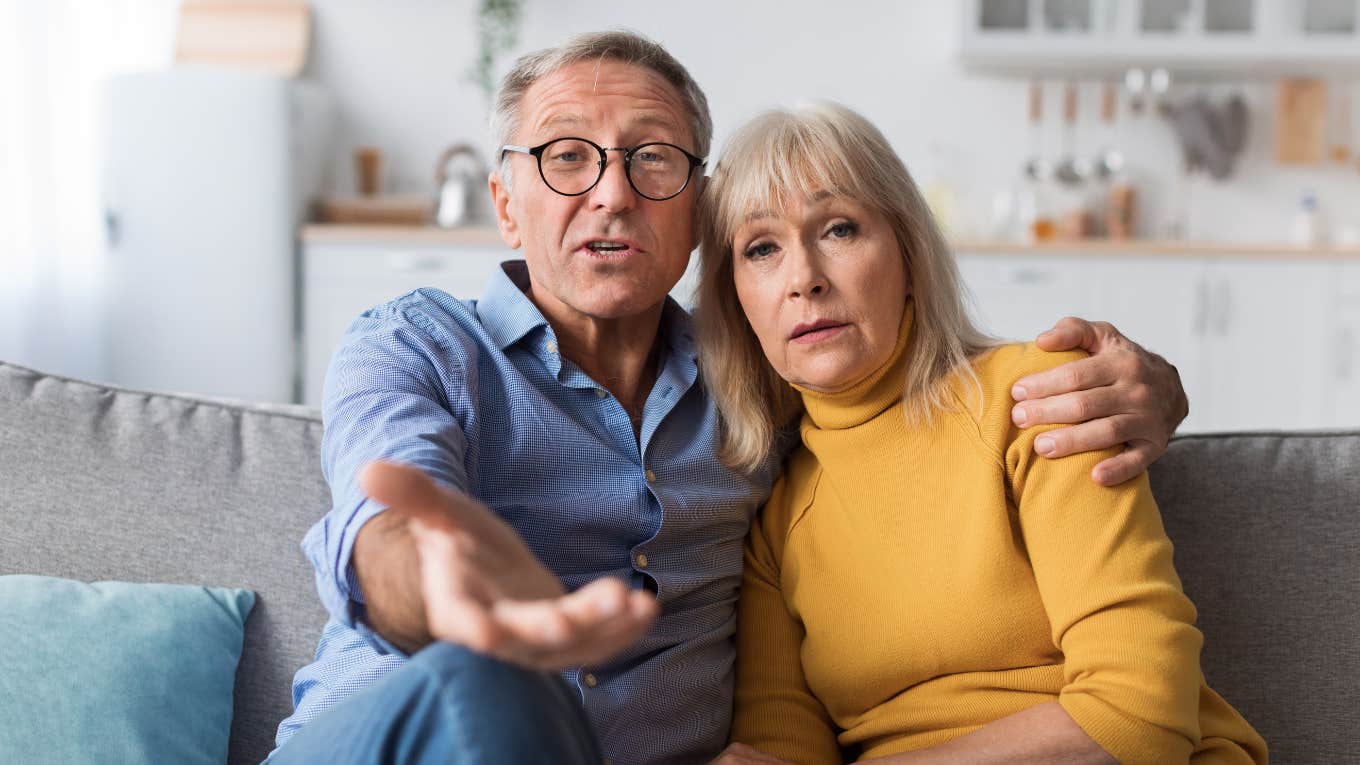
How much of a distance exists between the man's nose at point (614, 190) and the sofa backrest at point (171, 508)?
0.46 metres

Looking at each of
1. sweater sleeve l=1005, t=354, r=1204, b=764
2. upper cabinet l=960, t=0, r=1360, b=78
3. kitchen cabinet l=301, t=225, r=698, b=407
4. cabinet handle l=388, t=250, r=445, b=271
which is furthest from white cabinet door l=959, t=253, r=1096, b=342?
sweater sleeve l=1005, t=354, r=1204, b=764

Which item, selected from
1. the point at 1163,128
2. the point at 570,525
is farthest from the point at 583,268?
the point at 1163,128

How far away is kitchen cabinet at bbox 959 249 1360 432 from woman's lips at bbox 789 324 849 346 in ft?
9.81

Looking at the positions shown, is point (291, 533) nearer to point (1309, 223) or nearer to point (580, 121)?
point (580, 121)

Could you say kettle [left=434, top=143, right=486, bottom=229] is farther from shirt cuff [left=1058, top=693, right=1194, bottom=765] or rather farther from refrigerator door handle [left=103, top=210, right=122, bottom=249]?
shirt cuff [left=1058, top=693, right=1194, bottom=765]

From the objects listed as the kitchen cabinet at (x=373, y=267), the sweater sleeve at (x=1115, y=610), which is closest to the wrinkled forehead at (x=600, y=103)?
the sweater sleeve at (x=1115, y=610)

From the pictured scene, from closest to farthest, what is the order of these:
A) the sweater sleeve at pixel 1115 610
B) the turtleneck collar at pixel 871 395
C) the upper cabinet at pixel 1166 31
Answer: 1. the sweater sleeve at pixel 1115 610
2. the turtleneck collar at pixel 871 395
3. the upper cabinet at pixel 1166 31

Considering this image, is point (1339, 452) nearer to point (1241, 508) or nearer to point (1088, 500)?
point (1241, 508)

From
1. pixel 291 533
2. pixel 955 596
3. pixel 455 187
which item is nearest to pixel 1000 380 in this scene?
pixel 955 596

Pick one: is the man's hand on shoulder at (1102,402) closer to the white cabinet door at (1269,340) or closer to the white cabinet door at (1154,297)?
the white cabinet door at (1154,297)

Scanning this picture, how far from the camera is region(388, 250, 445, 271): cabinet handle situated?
4.28 meters

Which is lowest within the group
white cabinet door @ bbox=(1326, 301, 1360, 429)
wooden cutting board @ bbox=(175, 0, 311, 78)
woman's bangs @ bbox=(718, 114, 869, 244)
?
white cabinet door @ bbox=(1326, 301, 1360, 429)

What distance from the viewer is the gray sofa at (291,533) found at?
4.73 ft

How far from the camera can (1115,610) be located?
117 centimetres
